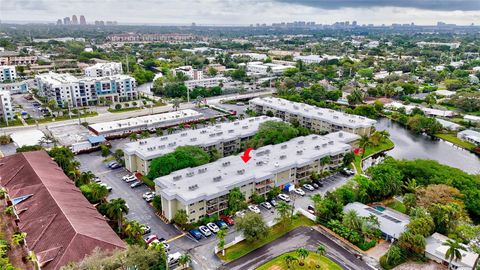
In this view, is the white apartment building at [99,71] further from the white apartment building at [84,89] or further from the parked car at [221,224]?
the parked car at [221,224]

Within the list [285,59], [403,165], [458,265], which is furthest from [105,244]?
[285,59]

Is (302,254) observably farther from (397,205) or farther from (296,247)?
(397,205)

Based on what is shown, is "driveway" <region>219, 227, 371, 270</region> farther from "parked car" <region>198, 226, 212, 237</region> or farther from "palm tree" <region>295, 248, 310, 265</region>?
"parked car" <region>198, 226, 212, 237</region>

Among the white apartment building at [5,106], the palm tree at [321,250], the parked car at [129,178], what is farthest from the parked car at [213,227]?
the white apartment building at [5,106]

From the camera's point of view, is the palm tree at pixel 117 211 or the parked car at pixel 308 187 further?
the parked car at pixel 308 187

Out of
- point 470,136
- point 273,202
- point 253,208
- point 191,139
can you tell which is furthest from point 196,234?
point 470,136

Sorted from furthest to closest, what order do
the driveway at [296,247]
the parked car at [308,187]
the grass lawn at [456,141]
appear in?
the grass lawn at [456,141], the parked car at [308,187], the driveway at [296,247]

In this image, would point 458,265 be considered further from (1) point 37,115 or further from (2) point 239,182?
(1) point 37,115
